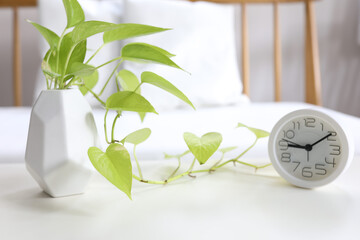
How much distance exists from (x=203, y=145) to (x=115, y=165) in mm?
135

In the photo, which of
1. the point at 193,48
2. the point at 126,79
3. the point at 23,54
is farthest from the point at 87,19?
the point at 126,79

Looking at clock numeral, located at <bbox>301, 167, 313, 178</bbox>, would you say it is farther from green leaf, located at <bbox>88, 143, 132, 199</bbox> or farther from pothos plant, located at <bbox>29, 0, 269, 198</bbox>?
green leaf, located at <bbox>88, 143, 132, 199</bbox>

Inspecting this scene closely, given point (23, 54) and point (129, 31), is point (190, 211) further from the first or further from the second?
point (23, 54)

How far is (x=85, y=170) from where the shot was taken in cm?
44

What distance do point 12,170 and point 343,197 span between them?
0.48 meters

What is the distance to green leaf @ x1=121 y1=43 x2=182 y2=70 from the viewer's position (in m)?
0.40

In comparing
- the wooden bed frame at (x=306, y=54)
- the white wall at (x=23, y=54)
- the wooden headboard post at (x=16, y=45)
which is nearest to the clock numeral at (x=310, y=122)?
the wooden bed frame at (x=306, y=54)

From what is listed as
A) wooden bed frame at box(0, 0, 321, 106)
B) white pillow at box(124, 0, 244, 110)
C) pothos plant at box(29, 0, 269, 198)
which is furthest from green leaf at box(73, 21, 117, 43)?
wooden bed frame at box(0, 0, 321, 106)

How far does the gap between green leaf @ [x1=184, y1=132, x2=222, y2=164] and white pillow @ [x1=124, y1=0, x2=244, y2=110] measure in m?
0.75

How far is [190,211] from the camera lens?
0.40 m

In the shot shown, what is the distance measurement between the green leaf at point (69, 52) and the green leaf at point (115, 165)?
11 cm

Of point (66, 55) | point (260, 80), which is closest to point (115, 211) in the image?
point (66, 55)

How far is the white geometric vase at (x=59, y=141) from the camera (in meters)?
0.42

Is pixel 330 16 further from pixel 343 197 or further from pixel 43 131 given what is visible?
pixel 43 131
